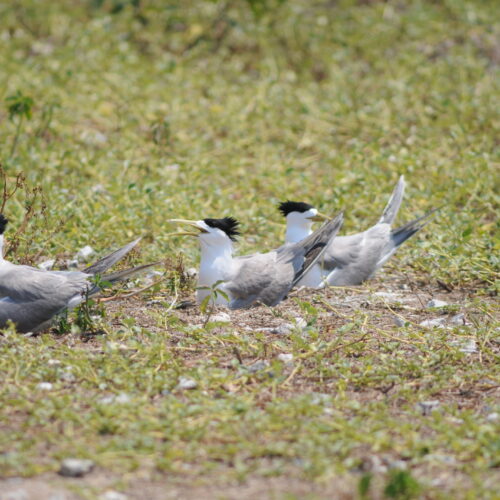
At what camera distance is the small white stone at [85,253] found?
5848mm

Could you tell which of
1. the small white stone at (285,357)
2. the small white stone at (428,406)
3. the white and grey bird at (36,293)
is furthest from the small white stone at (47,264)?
the small white stone at (428,406)

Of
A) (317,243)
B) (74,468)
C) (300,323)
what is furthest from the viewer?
(317,243)

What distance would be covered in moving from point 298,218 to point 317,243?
40 cm

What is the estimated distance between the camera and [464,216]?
659 centimetres

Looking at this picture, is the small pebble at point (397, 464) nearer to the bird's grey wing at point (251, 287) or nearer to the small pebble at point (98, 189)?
the bird's grey wing at point (251, 287)

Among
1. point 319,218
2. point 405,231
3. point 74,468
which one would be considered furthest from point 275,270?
point 74,468

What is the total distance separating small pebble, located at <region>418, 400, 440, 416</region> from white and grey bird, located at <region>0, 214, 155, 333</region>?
1.79m

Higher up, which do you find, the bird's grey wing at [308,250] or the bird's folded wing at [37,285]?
the bird's folded wing at [37,285]

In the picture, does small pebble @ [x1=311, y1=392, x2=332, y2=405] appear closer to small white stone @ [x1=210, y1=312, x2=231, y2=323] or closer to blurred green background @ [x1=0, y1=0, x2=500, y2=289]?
small white stone @ [x1=210, y1=312, x2=231, y2=323]

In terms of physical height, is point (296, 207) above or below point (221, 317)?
above

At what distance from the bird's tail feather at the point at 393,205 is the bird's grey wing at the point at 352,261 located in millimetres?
Result: 428

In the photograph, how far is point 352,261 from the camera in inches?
235

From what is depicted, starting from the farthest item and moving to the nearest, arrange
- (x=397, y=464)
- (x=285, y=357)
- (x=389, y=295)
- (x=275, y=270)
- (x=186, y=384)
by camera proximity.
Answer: (x=389, y=295)
(x=275, y=270)
(x=285, y=357)
(x=186, y=384)
(x=397, y=464)

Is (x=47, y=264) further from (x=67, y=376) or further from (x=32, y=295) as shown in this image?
(x=67, y=376)
